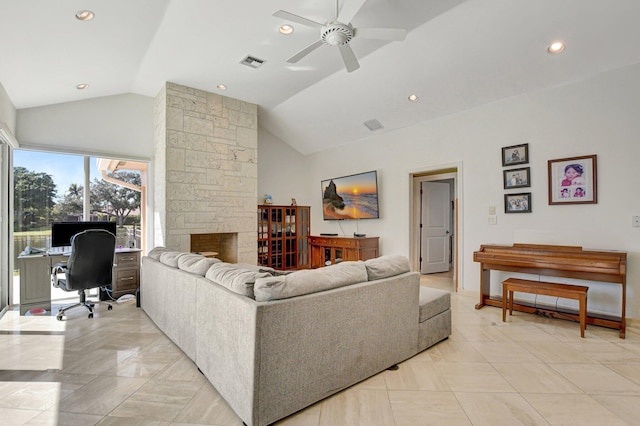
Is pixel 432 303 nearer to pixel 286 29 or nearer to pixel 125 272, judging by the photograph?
pixel 286 29

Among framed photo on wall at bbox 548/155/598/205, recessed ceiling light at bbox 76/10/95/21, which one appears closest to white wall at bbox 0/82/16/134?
recessed ceiling light at bbox 76/10/95/21

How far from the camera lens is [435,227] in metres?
6.21

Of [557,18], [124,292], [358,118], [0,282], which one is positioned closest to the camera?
[557,18]

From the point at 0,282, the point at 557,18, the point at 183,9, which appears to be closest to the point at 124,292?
the point at 0,282

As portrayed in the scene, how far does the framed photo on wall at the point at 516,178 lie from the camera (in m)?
3.93

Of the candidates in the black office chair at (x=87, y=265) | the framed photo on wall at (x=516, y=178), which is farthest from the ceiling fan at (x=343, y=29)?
the black office chair at (x=87, y=265)

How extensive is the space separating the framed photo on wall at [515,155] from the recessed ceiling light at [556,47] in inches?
41.6

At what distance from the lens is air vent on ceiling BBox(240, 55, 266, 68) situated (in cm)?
397

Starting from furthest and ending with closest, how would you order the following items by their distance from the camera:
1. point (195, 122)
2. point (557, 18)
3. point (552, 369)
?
1. point (195, 122)
2. point (557, 18)
3. point (552, 369)

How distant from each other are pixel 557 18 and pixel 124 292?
5.98 metres

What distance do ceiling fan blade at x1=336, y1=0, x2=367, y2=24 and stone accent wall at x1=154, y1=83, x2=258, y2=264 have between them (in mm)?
3204

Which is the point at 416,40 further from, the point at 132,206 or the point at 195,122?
the point at 132,206

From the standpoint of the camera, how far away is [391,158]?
18.5 ft

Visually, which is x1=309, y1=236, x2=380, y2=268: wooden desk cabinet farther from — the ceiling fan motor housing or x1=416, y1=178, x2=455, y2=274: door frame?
the ceiling fan motor housing
